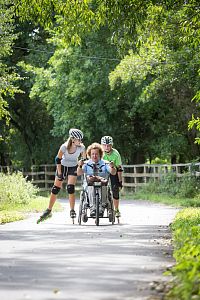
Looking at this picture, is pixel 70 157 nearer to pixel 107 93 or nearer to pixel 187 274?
pixel 187 274

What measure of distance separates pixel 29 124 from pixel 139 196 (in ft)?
54.6

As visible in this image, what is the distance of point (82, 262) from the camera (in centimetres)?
947

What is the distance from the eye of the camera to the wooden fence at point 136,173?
34.1 meters

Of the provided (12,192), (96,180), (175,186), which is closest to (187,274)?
(96,180)

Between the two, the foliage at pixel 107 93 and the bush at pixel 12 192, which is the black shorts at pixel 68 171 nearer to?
the bush at pixel 12 192

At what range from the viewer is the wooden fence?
112 ft

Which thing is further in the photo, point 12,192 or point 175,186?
point 175,186

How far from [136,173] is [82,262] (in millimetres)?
31153

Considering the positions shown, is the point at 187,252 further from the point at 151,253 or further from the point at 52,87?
the point at 52,87

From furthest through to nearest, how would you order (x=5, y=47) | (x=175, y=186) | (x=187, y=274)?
(x=175, y=186)
(x=5, y=47)
(x=187, y=274)

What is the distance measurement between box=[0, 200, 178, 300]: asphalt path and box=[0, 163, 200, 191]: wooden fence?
1753cm

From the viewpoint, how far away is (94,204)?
16.1 meters

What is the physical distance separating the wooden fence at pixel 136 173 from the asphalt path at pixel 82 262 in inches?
690

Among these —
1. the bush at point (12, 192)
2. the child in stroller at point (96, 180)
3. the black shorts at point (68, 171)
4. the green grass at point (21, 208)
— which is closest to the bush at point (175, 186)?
the bush at point (12, 192)
